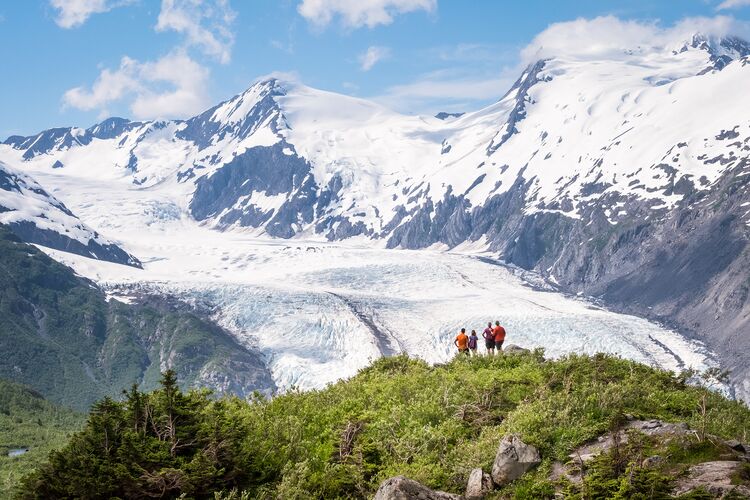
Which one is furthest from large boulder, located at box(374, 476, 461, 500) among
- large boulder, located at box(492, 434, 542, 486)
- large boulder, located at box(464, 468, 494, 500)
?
large boulder, located at box(492, 434, 542, 486)

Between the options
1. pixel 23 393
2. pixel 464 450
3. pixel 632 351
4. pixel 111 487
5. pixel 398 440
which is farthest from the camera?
pixel 632 351

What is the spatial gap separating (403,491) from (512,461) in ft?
9.57

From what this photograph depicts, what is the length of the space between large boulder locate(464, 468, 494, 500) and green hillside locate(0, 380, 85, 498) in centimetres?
1107

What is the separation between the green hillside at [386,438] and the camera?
55.0 ft

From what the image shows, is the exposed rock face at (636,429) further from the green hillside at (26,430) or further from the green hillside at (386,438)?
the green hillside at (26,430)

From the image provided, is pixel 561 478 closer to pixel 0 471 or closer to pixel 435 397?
pixel 435 397

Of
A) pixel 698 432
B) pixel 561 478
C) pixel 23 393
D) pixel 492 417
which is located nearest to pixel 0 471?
pixel 492 417

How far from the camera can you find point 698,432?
→ 17.5m

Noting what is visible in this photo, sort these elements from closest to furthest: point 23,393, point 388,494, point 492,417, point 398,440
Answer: point 388,494, point 398,440, point 492,417, point 23,393

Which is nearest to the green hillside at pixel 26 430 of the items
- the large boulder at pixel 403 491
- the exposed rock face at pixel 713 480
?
the large boulder at pixel 403 491

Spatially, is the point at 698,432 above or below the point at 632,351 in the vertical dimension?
below

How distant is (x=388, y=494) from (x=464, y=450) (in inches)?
144

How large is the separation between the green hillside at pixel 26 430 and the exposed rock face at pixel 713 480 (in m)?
15.1

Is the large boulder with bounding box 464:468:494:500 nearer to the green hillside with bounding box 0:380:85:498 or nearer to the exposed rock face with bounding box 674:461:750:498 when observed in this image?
the exposed rock face with bounding box 674:461:750:498
